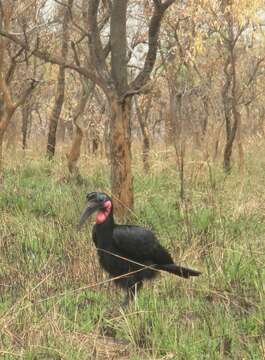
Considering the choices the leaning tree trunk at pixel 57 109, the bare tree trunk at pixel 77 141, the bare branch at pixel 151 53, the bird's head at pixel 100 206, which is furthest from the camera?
the leaning tree trunk at pixel 57 109

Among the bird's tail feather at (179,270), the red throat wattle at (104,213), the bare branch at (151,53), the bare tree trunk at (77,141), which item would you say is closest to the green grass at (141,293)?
the bird's tail feather at (179,270)

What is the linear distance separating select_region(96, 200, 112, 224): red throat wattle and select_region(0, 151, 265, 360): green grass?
0.52 m

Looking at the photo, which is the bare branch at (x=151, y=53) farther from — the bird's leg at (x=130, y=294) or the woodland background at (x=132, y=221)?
the bird's leg at (x=130, y=294)

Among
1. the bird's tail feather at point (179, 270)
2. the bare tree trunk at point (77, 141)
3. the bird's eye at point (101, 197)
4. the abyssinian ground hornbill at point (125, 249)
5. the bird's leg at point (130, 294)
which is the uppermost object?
the bare tree trunk at point (77, 141)

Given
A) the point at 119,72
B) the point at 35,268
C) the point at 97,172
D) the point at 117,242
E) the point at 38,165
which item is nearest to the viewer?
the point at 117,242

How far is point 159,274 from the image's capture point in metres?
4.52

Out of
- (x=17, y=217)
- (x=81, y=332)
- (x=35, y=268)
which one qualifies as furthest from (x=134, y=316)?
(x=17, y=217)

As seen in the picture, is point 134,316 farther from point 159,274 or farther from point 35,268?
point 35,268

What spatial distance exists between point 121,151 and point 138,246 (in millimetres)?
2521

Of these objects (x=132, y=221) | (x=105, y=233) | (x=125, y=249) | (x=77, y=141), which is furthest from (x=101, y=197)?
(x=77, y=141)

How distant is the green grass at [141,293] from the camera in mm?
3438

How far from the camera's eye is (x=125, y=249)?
4.30 metres

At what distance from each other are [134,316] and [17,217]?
3.30 metres

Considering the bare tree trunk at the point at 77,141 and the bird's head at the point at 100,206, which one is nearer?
the bird's head at the point at 100,206
